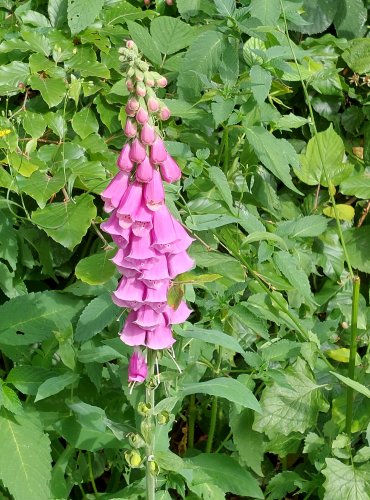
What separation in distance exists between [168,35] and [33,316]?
1.11m

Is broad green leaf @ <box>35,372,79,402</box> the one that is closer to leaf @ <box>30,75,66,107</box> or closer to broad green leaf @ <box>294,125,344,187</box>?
leaf @ <box>30,75,66,107</box>

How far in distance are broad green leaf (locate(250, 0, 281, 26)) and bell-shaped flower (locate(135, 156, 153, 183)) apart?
1135 millimetres

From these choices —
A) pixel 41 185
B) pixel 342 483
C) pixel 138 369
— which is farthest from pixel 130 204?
pixel 342 483

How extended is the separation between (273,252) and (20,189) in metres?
0.78

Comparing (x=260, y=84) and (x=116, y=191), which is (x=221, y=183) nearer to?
(x=260, y=84)

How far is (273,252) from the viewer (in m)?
2.36

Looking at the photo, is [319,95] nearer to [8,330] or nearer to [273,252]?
[273,252]

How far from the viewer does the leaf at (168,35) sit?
273 cm

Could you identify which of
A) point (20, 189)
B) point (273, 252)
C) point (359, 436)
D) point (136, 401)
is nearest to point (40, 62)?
point (20, 189)

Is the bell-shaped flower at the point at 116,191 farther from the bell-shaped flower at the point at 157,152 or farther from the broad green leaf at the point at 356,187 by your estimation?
the broad green leaf at the point at 356,187

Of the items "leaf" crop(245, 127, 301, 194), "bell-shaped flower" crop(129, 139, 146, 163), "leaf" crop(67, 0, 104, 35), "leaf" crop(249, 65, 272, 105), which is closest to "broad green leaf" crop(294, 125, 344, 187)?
"leaf" crop(245, 127, 301, 194)

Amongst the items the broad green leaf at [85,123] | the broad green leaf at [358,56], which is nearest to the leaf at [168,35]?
the broad green leaf at [85,123]

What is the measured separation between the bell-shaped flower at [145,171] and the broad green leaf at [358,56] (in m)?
1.81

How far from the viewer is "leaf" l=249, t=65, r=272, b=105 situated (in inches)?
93.8
